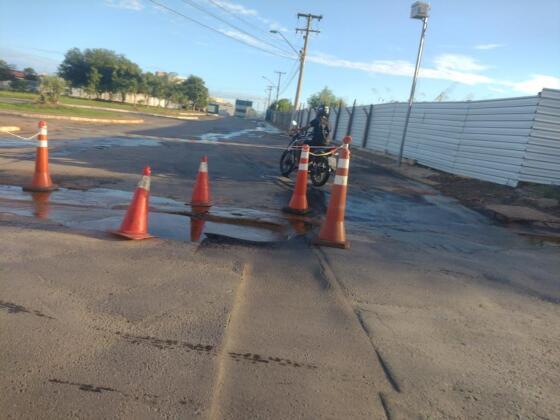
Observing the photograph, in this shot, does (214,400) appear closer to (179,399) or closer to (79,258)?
(179,399)

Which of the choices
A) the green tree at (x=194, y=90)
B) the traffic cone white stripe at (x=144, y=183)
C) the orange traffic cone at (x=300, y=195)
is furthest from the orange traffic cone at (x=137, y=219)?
the green tree at (x=194, y=90)

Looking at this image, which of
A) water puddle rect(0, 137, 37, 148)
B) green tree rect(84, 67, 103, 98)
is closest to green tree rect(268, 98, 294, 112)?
green tree rect(84, 67, 103, 98)

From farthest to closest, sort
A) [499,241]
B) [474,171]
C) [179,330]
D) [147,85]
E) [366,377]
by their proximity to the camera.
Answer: [147,85] → [474,171] → [499,241] → [179,330] → [366,377]

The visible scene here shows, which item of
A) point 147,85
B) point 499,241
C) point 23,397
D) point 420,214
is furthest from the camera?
point 147,85

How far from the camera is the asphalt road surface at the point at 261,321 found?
2598 millimetres

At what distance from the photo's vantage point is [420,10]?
1817 centimetres

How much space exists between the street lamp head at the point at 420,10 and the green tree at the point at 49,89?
2447cm

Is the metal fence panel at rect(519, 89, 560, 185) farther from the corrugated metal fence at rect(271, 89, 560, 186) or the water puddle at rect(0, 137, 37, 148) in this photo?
the water puddle at rect(0, 137, 37, 148)

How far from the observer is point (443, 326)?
380 centimetres

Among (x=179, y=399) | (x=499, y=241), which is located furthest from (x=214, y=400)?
(x=499, y=241)

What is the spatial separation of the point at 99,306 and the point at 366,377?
78.0 inches

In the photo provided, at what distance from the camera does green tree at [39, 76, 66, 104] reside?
31562mm

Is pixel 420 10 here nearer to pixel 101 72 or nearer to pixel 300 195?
pixel 300 195

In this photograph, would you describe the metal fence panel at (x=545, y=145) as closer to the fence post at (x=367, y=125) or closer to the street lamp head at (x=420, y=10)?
the street lamp head at (x=420, y=10)
